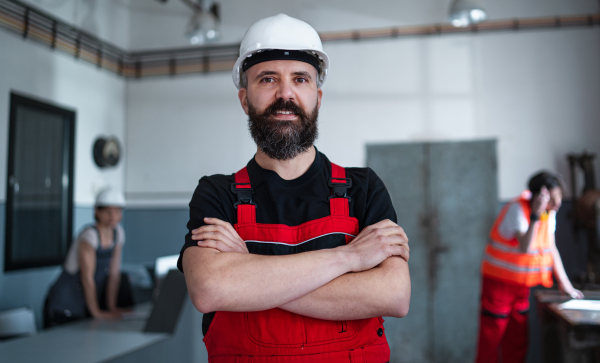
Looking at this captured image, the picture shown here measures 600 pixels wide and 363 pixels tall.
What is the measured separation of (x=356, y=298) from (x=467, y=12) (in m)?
4.18

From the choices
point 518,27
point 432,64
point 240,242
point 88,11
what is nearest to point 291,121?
point 240,242

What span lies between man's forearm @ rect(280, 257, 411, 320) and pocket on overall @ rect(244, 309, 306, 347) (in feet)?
0.11

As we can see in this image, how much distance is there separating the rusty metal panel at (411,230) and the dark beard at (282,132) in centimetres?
415

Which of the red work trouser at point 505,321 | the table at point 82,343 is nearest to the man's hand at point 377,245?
the table at point 82,343

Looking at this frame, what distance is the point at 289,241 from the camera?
4.57ft

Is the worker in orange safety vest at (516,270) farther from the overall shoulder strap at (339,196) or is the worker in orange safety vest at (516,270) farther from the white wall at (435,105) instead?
the overall shoulder strap at (339,196)

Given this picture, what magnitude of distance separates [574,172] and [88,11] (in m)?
6.13

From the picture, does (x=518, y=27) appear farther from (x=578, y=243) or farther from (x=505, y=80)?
(x=578, y=243)

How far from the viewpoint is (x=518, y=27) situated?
560cm

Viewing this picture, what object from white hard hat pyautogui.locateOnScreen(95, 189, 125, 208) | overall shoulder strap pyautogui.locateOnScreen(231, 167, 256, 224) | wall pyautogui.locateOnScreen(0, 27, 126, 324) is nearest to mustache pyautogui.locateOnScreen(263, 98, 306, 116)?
overall shoulder strap pyautogui.locateOnScreen(231, 167, 256, 224)

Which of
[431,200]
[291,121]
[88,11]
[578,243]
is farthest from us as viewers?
[88,11]

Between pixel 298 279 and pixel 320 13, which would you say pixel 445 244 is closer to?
pixel 320 13

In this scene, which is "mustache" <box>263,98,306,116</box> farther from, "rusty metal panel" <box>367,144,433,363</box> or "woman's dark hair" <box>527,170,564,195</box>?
"rusty metal panel" <box>367,144,433,363</box>

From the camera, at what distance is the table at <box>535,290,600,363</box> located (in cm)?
270
